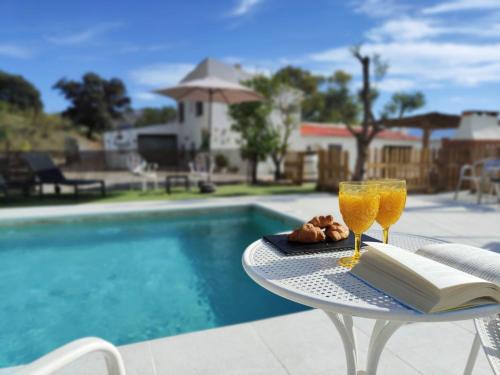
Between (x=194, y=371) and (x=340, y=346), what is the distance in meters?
0.93

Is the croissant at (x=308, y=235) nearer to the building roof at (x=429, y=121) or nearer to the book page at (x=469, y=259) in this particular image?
the book page at (x=469, y=259)

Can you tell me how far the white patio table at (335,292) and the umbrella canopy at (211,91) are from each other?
8.92m

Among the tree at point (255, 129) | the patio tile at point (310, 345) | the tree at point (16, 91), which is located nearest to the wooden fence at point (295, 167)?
the tree at point (255, 129)

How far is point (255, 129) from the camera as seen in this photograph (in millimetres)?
13789

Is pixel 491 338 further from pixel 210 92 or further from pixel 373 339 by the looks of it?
pixel 210 92

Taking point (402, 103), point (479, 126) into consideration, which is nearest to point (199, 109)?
point (402, 103)

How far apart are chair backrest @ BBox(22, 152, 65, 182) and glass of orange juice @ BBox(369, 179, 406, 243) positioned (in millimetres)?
9389

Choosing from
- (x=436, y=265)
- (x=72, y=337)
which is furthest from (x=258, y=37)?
(x=436, y=265)

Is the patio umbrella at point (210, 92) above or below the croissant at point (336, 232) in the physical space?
above

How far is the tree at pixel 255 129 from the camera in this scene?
13.5 meters

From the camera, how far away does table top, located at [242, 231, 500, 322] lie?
0.93 metres

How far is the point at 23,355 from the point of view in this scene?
120 inches

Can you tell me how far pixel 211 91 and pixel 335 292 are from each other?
10.3 meters

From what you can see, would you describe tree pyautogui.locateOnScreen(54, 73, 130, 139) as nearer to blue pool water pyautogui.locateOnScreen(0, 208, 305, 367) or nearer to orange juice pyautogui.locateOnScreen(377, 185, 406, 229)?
blue pool water pyautogui.locateOnScreen(0, 208, 305, 367)
